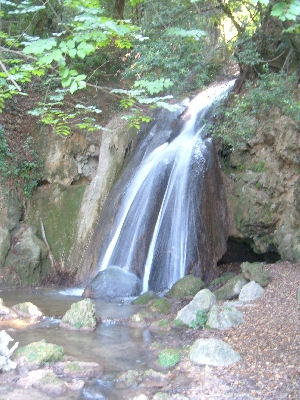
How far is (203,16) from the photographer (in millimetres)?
11281

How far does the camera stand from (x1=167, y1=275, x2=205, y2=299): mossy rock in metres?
8.98

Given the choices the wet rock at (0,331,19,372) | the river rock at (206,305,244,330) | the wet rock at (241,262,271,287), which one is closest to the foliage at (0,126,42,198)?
the wet rock at (241,262,271,287)

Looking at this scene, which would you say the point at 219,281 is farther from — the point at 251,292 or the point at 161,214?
the point at 161,214

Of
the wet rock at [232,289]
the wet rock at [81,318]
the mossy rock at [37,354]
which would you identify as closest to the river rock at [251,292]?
the wet rock at [232,289]

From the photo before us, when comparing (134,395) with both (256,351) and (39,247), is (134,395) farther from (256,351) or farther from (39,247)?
(39,247)

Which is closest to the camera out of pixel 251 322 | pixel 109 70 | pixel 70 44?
pixel 70 44

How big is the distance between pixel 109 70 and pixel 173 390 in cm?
1334

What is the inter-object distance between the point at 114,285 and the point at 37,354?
421 centimetres

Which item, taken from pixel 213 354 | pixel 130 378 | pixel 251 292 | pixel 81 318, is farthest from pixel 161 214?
pixel 130 378

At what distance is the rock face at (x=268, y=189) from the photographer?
954 cm

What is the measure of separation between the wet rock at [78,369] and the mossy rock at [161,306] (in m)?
2.50

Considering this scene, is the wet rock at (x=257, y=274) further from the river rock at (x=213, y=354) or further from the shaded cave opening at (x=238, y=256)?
the river rock at (x=213, y=354)

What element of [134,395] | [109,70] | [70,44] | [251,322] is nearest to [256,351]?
[251,322]

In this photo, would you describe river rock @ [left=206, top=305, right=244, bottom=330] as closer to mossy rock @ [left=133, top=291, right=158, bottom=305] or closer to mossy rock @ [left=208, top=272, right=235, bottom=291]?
mossy rock @ [left=133, top=291, right=158, bottom=305]
